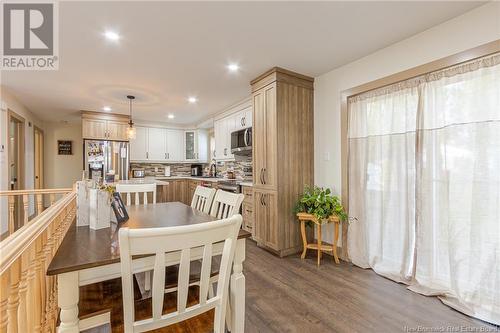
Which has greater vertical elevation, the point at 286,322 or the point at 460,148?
the point at 460,148

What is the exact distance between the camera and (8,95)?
3.91m

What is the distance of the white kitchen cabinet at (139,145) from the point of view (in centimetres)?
597

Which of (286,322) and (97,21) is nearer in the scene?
(286,322)

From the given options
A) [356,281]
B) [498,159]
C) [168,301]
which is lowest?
[356,281]

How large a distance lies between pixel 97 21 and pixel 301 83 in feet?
7.72

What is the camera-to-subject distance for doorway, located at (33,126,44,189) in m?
5.97

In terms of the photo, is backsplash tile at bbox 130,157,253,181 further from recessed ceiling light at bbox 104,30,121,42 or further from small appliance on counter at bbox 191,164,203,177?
recessed ceiling light at bbox 104,30,121,42

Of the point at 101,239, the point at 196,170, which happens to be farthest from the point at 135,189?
the point at 196,170

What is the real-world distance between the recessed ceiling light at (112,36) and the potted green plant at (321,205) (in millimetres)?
2619

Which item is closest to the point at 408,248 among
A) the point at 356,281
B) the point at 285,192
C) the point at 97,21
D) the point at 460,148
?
the point at 356,281

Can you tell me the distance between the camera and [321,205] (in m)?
2.89

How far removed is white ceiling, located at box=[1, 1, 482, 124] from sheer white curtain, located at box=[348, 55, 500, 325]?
2.04 feet

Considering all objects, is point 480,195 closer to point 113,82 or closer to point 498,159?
point 498,159

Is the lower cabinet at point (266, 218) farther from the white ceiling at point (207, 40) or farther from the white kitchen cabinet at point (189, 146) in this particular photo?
the white kitchen cabinet at point (189, 146)
